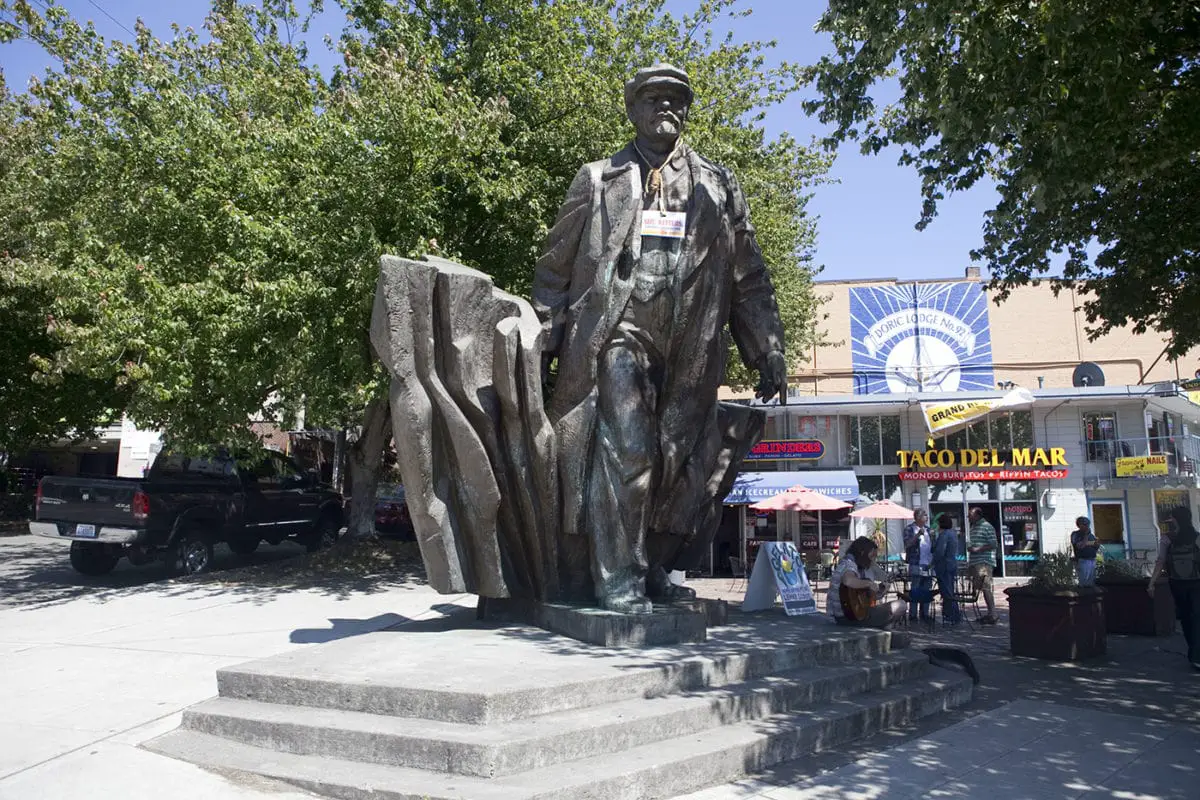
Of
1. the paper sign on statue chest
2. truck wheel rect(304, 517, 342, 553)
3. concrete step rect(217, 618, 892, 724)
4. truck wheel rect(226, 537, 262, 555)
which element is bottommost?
concrete step rect(217, 618, 892, 724)

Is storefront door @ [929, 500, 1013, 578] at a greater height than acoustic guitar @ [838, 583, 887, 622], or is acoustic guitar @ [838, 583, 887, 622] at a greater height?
storefront door @ [929, 500, 1013, 578]

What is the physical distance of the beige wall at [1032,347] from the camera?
30281mm

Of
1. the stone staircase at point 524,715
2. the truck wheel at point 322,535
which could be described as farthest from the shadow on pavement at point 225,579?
the stone staircase at point 524,715

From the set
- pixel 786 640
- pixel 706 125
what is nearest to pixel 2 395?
pixel 706 125

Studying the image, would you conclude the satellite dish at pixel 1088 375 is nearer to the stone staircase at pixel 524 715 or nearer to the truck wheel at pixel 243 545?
the truck wheel at pixel 243 545

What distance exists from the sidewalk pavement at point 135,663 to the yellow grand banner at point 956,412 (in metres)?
16.3

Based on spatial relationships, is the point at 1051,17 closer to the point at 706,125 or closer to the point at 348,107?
the point at 706,125

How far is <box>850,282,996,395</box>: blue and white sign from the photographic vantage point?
28594 millimetres

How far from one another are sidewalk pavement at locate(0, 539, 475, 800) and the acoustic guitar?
3.48 metres

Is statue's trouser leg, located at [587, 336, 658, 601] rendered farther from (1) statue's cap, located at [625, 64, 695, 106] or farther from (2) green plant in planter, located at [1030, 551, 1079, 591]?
(2) green plant in planter, located at [1030, 551, 1079, 591]

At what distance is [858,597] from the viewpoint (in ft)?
26.9

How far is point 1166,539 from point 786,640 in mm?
5566

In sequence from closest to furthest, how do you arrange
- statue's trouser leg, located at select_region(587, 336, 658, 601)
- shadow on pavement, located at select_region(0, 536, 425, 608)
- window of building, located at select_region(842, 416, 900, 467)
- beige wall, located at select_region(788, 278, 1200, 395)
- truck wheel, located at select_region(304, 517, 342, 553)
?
statue's trouser leg, located at select_region(587, 336, 658, 601) → shadow on pavement, located at select_region(0, 536, 425, 608) → truck wheel, located at select_region(304, 517, 342, 553) → window of building, located at select_region(842, 416, 900, 467) → beige wall, located at select_region(788, 278, 1200, 395)

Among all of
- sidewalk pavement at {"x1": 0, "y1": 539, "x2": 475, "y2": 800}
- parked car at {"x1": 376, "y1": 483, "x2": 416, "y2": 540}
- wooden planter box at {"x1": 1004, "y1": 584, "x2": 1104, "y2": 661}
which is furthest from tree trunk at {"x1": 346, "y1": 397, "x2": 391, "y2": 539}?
wooden planter box at {"x1": 1004, "y1": 584, "x2": 1104, "y2": 661}
